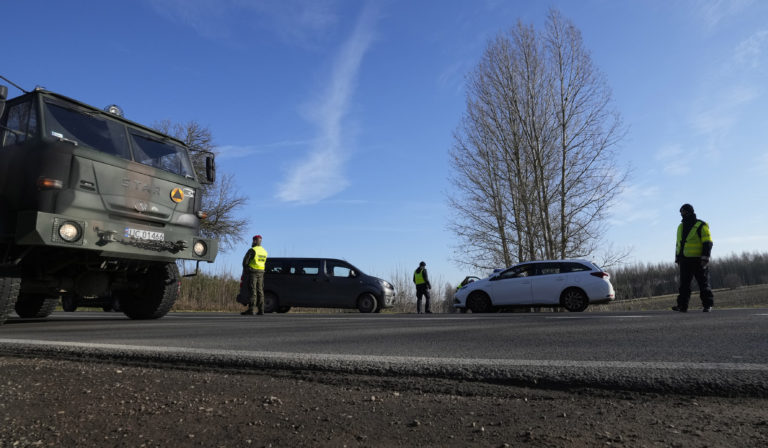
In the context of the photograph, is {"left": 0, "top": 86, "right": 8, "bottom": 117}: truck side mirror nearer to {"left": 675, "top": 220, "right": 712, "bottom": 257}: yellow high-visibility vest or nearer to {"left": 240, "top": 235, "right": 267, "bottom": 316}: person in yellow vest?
{"left": 240, "top": 235, "right": 267, "bottom": 316}: person in yellow vest

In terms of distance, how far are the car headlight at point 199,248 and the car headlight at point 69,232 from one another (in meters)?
1.67

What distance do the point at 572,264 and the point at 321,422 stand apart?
43.4 ft

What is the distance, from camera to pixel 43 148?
228 inches

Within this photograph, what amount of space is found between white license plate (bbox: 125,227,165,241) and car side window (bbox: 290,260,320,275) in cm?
950

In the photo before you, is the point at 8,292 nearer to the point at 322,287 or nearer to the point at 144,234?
the point at 144,234

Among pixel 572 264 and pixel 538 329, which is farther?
pixel 572 264

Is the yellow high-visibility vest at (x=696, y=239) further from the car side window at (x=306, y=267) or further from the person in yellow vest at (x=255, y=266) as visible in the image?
the car side window at (x=306, y=267)

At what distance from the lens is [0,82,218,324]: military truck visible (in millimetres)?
5719

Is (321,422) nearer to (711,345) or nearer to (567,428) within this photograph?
(567,428)

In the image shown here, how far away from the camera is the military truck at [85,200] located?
5.72m

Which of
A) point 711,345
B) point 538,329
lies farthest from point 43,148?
point 711,345

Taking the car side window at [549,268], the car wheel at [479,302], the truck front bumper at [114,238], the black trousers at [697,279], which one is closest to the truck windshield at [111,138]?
the truck front bumper at [114,238]

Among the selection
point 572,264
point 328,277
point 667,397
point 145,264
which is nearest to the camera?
point 667,397

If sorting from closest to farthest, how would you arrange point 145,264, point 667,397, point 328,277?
point 667,397, point 145,264, point 328,277
